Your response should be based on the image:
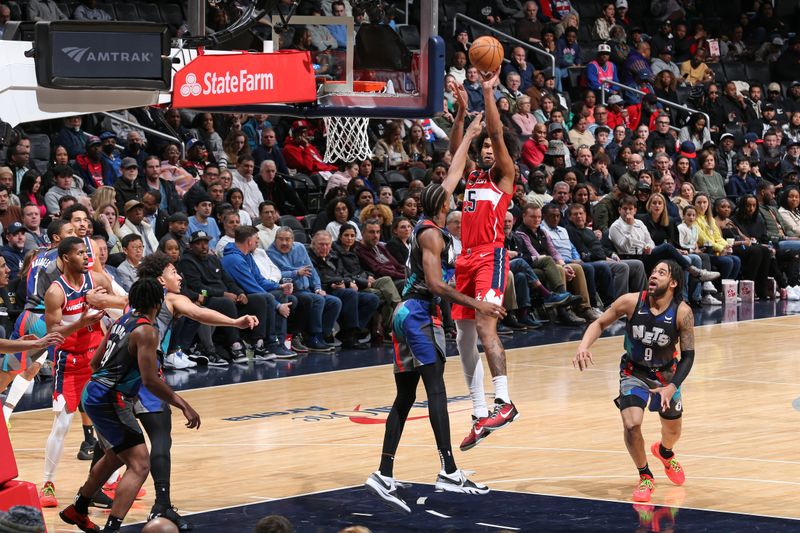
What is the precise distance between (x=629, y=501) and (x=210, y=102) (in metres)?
3.91

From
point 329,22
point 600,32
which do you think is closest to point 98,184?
point 329,22

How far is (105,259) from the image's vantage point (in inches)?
453

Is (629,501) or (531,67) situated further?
(531,67)

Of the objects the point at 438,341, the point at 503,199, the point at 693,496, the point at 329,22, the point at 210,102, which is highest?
the point at 329,22

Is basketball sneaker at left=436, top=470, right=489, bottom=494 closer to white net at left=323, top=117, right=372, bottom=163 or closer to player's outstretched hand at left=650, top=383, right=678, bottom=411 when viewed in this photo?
player's outstretched hand at left=650, top=383, right=678, bottom=411

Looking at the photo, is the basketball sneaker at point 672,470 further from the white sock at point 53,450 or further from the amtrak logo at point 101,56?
the amtrak logo at point 101,56

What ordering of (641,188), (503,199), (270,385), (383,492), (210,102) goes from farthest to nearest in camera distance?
(641,188) → (270,385) → (210,102) → (503,199) → (383,492)

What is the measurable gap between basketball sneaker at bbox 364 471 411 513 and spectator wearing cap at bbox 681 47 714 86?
56.5 ft

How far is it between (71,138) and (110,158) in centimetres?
47

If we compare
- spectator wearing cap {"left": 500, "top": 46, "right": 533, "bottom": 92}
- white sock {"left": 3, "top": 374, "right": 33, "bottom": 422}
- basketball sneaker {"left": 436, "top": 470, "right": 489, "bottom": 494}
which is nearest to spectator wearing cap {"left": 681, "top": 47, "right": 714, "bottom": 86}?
spectator wearing cap {"left": 500, "top": 46, "right": 533, "bottom": 92}

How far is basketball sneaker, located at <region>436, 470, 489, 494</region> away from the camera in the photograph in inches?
306

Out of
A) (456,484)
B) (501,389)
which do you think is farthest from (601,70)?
(456,484)

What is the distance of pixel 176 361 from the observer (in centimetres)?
1293

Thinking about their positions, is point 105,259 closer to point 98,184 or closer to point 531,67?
point 98,184
